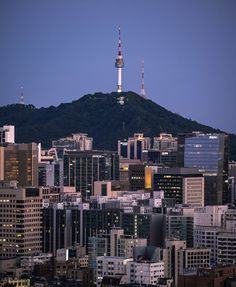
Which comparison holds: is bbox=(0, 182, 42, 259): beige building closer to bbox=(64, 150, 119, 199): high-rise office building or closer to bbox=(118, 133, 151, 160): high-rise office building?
bbox=(64, 150, 119, 199): high-rise office building

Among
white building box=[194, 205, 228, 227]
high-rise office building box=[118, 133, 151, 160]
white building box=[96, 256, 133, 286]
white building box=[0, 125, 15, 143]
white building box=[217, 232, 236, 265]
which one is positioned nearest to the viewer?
white building box=[96, 256, 133, 286]

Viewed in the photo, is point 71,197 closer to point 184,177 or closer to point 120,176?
point 184,177

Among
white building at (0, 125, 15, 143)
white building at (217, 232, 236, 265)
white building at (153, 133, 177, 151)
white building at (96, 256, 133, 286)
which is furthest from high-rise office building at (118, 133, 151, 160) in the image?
white building at (96, 256, 133, 286)

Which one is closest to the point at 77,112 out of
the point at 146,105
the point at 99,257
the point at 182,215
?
the point at 146,105

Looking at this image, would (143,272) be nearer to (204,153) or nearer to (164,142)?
(204,153)

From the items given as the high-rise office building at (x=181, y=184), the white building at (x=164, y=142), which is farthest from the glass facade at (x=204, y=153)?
the white building at (x=164, y=142)

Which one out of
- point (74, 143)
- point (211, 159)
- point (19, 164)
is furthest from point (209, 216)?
point (74, 143)
